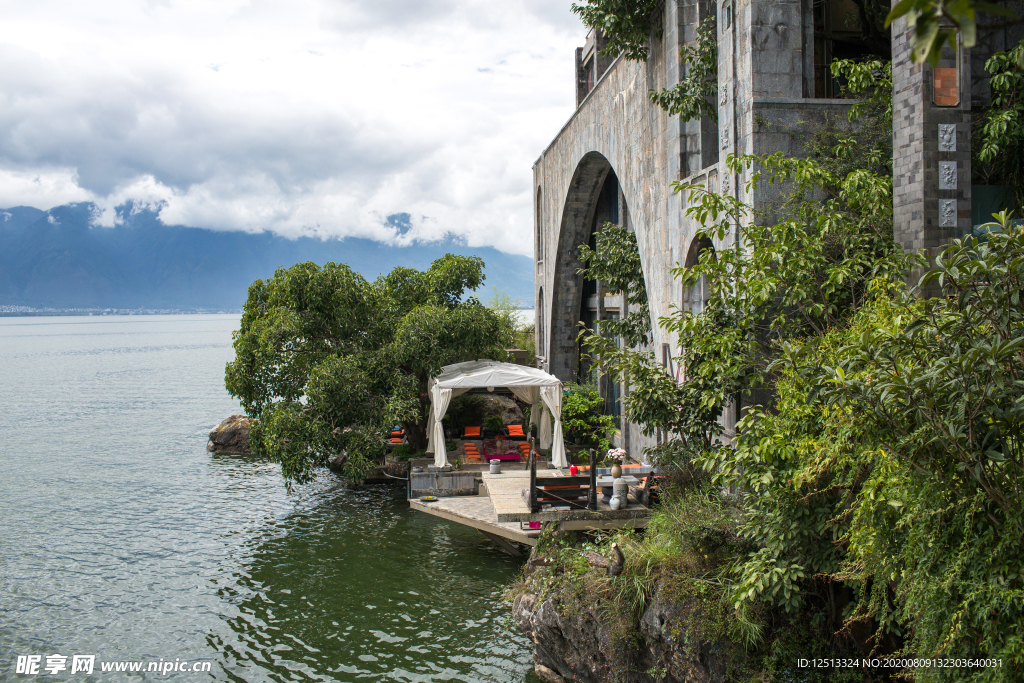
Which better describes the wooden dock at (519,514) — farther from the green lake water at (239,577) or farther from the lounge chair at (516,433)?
the lounge chair at (516,433)

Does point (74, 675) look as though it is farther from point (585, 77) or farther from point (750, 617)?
point (585, 77)

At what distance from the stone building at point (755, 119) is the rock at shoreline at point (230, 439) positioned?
15.7m

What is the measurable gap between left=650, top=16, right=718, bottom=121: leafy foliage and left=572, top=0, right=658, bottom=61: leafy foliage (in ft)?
5.89

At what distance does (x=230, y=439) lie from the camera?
28.6m

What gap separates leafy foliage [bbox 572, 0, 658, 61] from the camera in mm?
14625

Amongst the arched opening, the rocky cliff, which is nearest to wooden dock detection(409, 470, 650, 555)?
the rocky cliff

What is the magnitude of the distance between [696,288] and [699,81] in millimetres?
3607

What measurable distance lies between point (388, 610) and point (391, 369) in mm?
7177

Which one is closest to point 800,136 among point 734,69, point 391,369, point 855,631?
point 734,69

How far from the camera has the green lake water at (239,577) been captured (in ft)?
36.8

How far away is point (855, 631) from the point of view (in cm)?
787

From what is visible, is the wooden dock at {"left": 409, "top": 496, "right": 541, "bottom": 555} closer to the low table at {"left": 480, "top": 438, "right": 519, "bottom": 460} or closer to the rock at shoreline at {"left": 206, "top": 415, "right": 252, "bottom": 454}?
the low table at {"left": 480, "top": 438, "right": 519, "bottom": 460}

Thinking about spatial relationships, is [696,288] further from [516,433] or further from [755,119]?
[516,433]

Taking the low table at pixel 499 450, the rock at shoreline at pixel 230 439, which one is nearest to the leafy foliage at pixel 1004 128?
the low table at pixel 499 450
